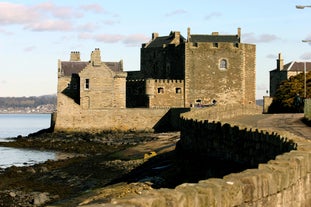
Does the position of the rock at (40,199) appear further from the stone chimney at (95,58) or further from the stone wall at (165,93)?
the stone wall at (165,93)

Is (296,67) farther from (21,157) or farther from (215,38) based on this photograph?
(21,157)

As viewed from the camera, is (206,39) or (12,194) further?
(206,39)

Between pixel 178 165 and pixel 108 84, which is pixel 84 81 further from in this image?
pixel 178 165

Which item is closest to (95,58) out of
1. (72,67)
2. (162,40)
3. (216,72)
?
(72,67)

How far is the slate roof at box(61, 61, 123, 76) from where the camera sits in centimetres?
6506

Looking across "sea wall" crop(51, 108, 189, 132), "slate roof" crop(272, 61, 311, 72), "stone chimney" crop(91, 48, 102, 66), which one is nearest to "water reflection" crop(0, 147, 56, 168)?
"sea wall" crop(51, 108, 189, 132)

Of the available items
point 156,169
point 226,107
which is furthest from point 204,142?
point 226,107

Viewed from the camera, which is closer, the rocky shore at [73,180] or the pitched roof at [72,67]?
the rocky shore at [73,180]

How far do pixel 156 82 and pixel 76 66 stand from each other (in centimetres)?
1035

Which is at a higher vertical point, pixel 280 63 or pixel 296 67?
pixel 280 63

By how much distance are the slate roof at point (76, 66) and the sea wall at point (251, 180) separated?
48.0m

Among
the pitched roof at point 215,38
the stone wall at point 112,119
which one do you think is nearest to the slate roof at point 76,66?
the stone wall at point 112,119

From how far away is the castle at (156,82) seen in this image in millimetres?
63188

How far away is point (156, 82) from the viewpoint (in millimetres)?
70625
